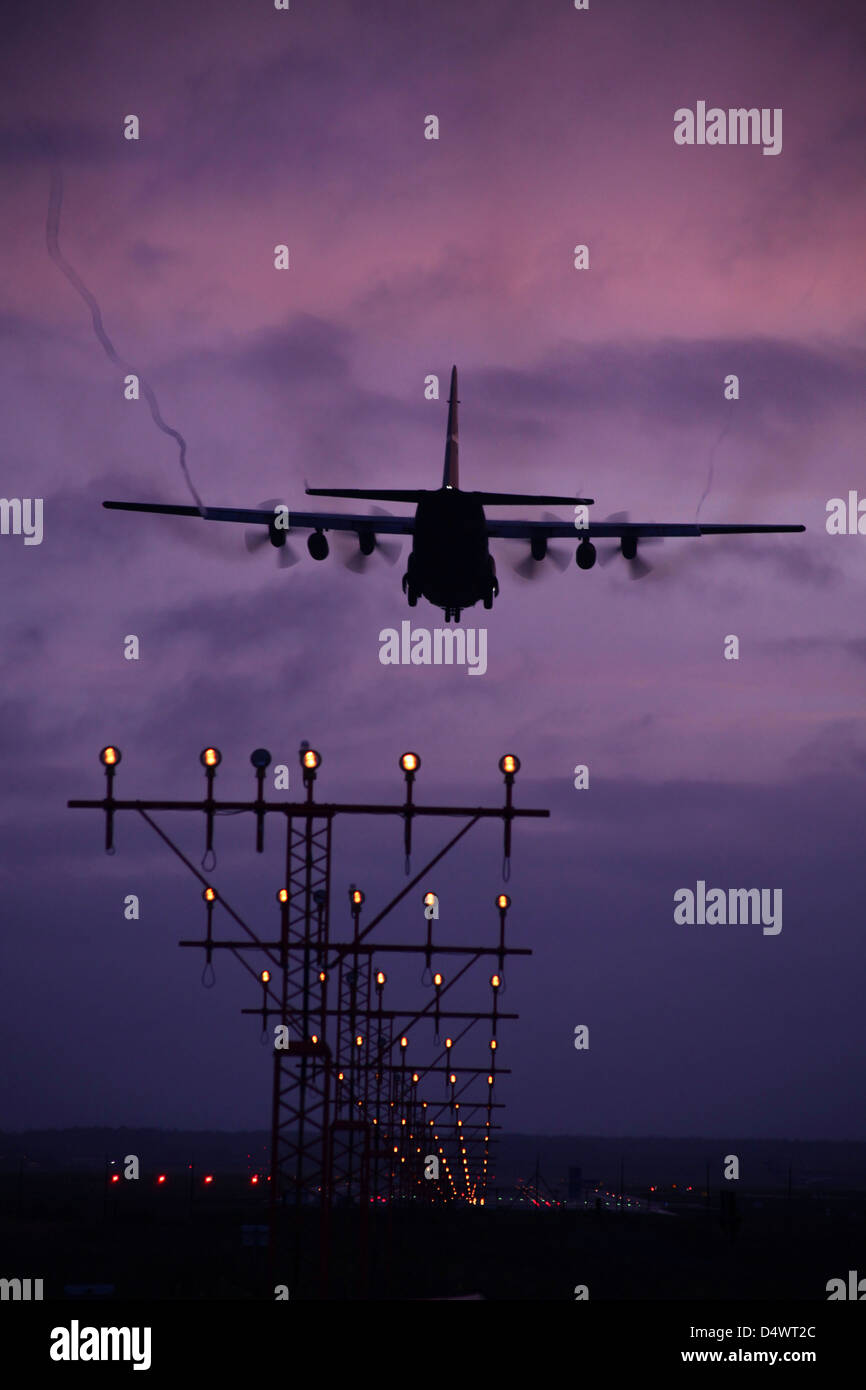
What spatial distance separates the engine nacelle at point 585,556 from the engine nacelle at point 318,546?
7.95m

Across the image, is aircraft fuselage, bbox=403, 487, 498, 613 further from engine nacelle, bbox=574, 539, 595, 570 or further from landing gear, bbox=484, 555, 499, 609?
engine nacelle, bbox=574, 539, 595, 570

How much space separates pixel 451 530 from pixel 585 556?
7474mm

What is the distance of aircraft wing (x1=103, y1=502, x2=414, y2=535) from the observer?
52219 mm

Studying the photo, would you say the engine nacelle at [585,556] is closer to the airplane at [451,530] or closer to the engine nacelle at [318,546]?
the airplane at [451,530]

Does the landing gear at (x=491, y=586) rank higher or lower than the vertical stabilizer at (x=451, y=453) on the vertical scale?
lower

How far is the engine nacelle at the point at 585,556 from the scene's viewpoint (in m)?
52.2

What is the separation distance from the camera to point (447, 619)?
165 ft

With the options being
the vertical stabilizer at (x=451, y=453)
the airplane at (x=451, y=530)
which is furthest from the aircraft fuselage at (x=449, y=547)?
the vertical stabilizer at (x=451, y=453)

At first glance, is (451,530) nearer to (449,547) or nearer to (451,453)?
(449,547)

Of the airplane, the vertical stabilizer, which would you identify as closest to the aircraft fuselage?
the airplane

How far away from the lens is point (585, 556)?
2061 inches
